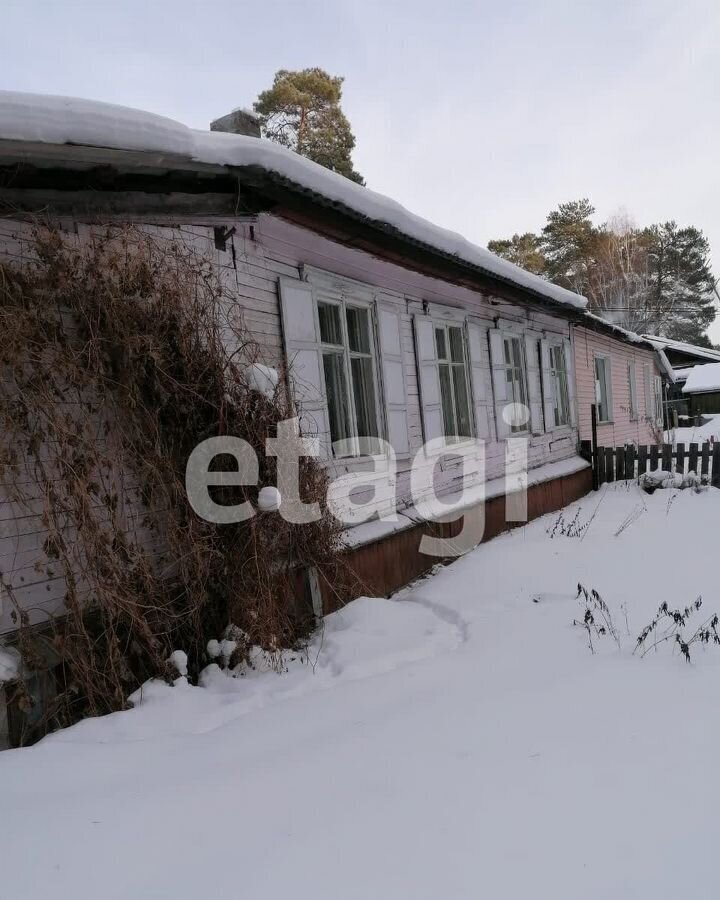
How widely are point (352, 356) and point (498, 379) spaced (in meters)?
3.03

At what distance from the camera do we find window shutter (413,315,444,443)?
19.7ft

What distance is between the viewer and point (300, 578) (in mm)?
4031

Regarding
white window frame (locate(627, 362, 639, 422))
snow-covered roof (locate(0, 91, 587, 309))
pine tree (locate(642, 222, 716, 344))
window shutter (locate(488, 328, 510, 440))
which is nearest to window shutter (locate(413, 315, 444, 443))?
snow-covered roof (locate(0, 91, 587, 309))

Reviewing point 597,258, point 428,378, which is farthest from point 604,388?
point 597,258

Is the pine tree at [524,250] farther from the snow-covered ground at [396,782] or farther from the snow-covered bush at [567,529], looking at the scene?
the snow-covered ground at [396,782]

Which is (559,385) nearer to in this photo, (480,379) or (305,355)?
(480,379)

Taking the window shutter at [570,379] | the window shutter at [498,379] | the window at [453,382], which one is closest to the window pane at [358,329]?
the window at [453,382]

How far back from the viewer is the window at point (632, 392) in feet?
47.5

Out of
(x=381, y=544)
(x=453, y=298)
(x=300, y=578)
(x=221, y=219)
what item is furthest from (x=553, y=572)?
(x=221, y=219)

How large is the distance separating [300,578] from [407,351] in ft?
9.08

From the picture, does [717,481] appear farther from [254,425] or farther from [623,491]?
[254,425]

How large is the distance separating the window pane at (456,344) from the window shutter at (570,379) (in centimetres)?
408

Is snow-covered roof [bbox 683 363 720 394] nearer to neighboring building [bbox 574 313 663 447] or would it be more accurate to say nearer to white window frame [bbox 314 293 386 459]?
neighboring building [bbox 574 313 663 447]

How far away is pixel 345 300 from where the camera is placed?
203 inches
